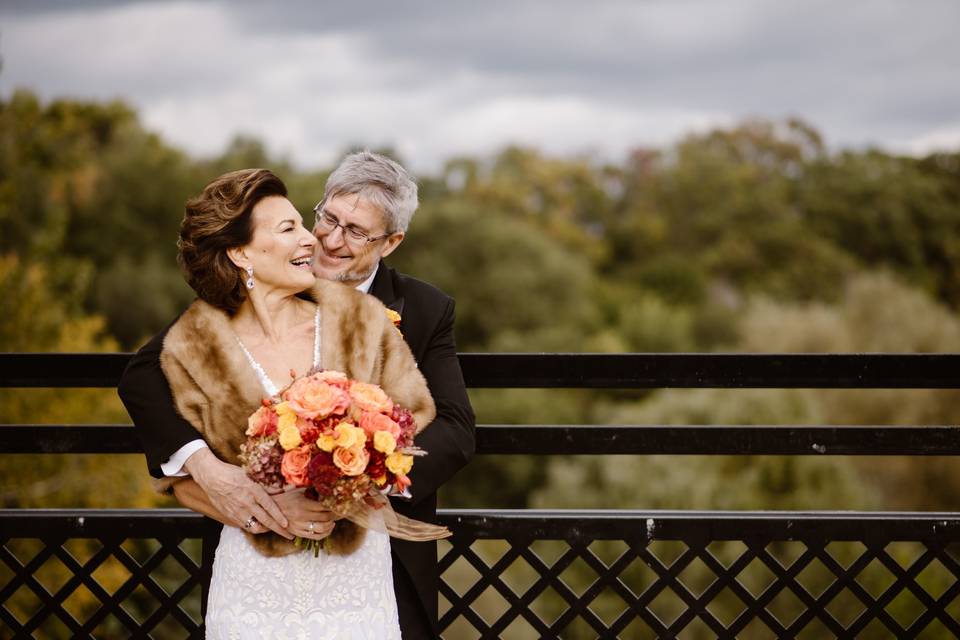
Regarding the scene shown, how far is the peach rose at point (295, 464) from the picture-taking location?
2.18 m

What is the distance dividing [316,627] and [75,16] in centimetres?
4746

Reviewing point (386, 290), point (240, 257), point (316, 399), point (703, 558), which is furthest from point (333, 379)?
point (703, 558)

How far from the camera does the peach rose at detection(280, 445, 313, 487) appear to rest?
2.18m

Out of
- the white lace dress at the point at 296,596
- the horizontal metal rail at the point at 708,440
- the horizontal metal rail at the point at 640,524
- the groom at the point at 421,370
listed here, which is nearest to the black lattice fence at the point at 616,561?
the horizontal metal rail at the point at 640,524

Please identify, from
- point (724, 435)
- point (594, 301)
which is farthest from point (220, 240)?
point (594, 301)

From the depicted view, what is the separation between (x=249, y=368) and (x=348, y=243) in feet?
1.94

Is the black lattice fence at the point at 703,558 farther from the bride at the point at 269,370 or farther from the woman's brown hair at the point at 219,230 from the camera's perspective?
the woman's brown hair at the point at 219,230

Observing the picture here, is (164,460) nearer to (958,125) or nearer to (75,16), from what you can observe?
(75,16)

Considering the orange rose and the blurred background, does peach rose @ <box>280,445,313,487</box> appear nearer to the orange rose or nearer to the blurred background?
the orange rose

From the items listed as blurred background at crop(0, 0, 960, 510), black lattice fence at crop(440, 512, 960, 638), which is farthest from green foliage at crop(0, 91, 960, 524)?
black lattice fence at crop(440, 512, 960, 638)

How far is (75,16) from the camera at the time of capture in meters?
43.9

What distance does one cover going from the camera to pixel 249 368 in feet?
8.30

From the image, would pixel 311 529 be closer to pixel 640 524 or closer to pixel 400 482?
pixel 400 482

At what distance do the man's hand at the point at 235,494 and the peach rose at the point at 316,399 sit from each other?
34 centimetres
